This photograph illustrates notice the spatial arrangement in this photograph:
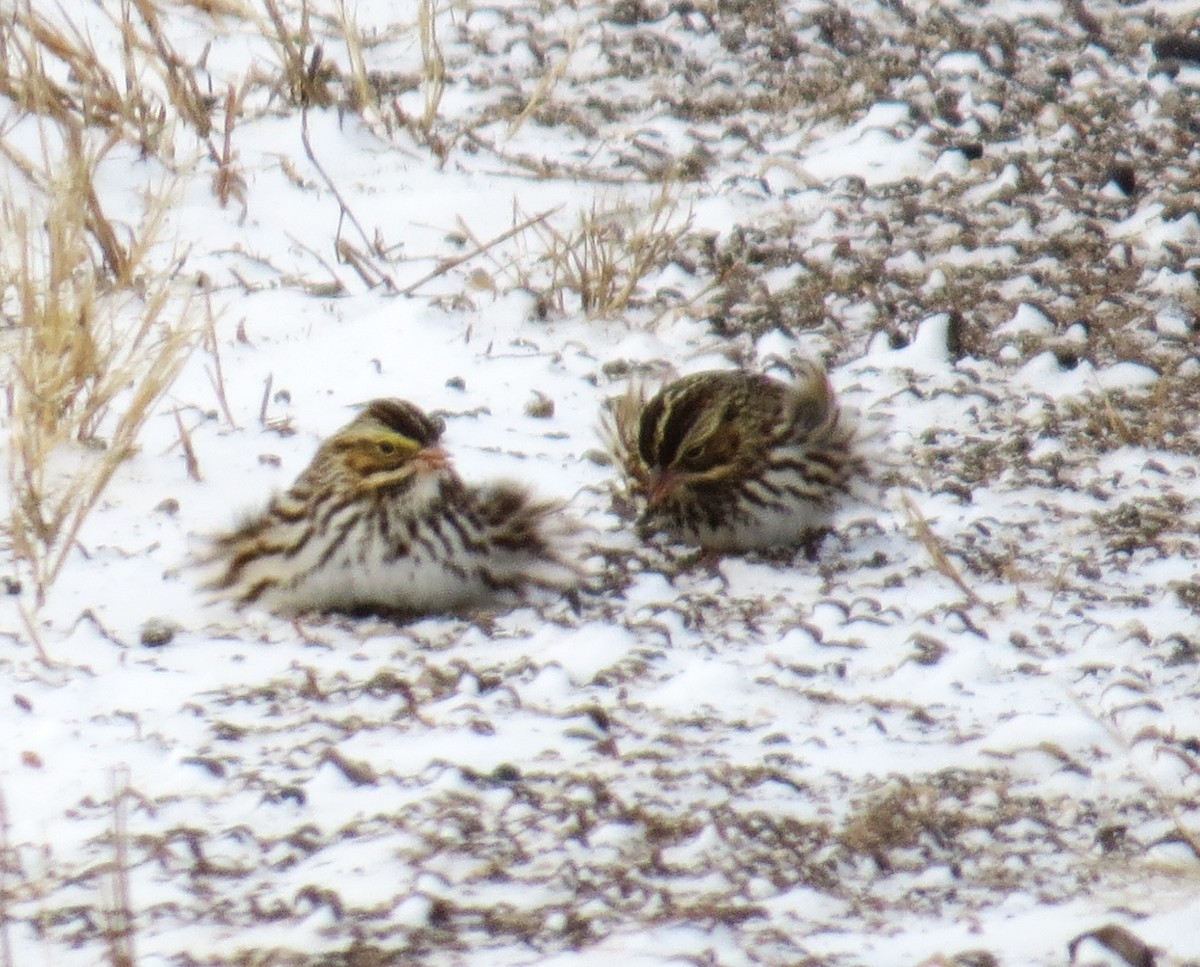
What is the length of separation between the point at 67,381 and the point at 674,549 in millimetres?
1850

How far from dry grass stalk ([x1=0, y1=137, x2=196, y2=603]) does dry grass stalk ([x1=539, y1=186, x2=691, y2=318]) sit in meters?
1.48

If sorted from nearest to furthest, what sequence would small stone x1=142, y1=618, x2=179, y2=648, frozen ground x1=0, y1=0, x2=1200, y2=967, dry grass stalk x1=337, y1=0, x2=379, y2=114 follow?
1. frozen ground x1=0, y1=0, x2=1200, y2=967
2. small stone x1=142, y1=618, x2=179, y2=648
3. dry grass stalk x1=337, y1=0, x2=379, y2=114

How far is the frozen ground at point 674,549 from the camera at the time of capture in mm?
4289

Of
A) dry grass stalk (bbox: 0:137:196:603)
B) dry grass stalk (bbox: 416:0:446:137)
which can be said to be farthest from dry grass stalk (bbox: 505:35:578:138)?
dry grass stalk (bbox: 0:137:196:603)

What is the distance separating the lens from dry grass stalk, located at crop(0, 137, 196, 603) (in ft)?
19.4

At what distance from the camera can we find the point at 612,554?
637 centimetres

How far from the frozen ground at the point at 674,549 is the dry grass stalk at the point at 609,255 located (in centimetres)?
4

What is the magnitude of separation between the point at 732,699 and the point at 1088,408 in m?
2.51

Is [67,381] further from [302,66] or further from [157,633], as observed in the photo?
[302,66]

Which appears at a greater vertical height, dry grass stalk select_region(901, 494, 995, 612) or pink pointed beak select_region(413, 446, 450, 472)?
pink pointed beak select_region(413, 446, 450, 472)

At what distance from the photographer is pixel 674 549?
646cm

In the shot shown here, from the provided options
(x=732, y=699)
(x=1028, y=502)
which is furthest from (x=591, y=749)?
(x=1028, y=502)

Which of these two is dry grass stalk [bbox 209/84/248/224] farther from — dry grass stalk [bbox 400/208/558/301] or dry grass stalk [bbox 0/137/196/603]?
dry grass stalk [bbox 0/137/196/603]

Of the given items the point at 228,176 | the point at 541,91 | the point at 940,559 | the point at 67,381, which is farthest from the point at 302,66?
the point at 940,559
